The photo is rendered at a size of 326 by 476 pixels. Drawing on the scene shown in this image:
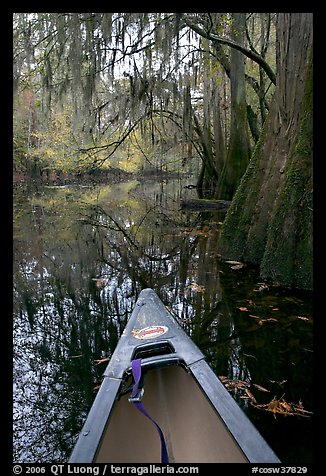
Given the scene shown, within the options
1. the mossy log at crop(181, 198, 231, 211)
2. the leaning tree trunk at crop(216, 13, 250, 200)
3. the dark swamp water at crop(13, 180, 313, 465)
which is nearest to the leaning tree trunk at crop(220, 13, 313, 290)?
Answer: the dark swamp water at crop(13, 180, 313, 465)

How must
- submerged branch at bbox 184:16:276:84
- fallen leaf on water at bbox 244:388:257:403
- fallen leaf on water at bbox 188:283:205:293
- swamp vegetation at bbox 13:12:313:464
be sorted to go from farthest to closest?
submerged branch at bbox 184:16:276:84, fallen leaf on water at bbox 188:283:205:293, swamp vegetation at bbox 13:12:313:464, fallen leaf on water at bbox 244:388:257:403

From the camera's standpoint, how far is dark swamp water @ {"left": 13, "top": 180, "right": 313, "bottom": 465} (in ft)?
6.68

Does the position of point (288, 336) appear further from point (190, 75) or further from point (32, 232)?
point (190, 75)

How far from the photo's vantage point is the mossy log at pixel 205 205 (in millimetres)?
10016

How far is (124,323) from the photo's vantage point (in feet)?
10.9

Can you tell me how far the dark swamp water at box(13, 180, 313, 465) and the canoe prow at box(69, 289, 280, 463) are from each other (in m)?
0.39

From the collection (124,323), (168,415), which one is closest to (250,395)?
(168,415)

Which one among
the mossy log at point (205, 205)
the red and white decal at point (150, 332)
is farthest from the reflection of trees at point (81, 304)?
the mossy log at point (205, 205)

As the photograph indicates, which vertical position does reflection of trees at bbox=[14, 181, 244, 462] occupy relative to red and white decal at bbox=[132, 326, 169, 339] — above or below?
A: below

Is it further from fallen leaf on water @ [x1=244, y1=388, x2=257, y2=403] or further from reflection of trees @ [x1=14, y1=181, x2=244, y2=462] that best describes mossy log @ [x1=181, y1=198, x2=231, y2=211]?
fallen leaf on water @ [x1=244, y1=388, x2=257, y2=403]

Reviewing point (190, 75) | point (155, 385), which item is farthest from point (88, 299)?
point (190, 75)

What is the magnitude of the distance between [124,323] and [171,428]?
149 cm

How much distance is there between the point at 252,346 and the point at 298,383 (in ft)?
1.70

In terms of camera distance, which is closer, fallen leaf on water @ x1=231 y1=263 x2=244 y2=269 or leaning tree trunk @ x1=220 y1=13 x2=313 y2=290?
leaning tree trunk @ x1=220 y1=13 x2=313 y2=290
